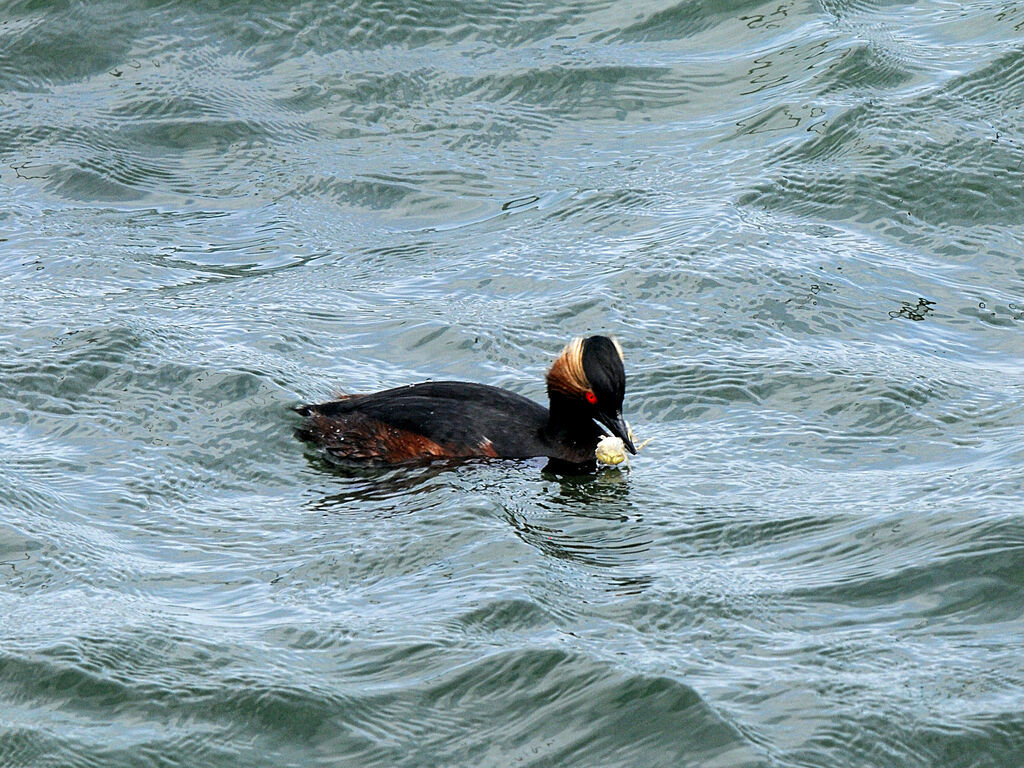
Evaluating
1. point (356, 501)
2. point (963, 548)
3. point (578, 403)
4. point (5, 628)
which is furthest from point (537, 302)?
point (5, 628)

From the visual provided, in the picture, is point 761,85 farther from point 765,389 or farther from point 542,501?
point 542,501

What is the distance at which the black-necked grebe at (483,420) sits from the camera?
8.91 meters

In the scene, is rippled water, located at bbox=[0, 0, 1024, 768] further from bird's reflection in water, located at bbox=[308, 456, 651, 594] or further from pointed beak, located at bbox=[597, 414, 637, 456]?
pointed beak, located at bbox=[597, 414, 637, 456]

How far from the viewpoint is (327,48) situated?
14.1 m

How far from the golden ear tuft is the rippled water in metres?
0.52

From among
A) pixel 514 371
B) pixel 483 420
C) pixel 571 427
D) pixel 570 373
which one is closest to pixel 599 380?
pixel 570 373

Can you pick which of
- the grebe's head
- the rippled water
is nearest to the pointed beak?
the grebe's head

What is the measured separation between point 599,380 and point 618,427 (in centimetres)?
28

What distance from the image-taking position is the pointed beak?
8.73 metres

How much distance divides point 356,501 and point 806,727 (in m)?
3.04

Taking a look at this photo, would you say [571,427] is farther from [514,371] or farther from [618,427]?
[514,371]

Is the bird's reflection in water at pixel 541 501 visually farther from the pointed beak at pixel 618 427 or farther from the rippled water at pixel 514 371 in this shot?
the pointed beak at pixel 618 427

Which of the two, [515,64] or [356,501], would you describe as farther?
[515,64]

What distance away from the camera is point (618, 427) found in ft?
29.0
